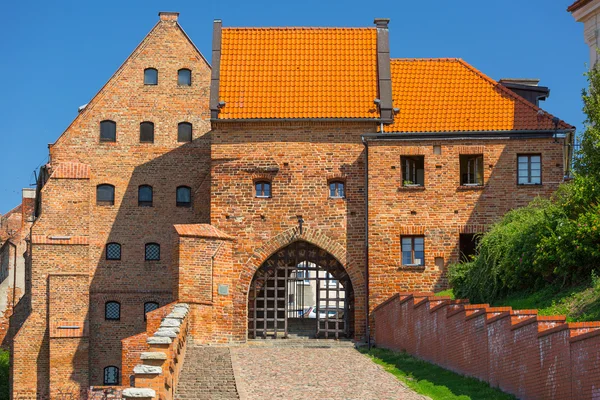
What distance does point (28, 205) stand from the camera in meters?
54.3

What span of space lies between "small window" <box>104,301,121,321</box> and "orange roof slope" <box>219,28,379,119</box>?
442 inches

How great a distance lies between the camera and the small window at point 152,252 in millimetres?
43656

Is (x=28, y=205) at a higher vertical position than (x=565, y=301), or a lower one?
higher

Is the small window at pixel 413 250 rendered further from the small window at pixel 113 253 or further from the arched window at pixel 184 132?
the small window at pixel 113 253

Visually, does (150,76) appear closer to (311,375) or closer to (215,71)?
(215,71)

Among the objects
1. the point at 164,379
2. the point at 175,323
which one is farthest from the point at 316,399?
the point at 175,323

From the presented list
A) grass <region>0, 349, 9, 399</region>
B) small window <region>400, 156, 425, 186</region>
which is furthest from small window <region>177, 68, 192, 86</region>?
grass <region>0, 349, 9, 399</region>

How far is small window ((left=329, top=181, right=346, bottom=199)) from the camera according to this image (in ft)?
115

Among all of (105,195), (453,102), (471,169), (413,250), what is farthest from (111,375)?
(453,102)

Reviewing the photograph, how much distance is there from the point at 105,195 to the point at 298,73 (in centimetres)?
1064

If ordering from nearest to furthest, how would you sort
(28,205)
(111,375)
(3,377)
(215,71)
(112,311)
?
(215,71), (111,375), (112,311), (3,377), (28,205)

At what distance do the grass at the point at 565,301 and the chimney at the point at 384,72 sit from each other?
1037 cm

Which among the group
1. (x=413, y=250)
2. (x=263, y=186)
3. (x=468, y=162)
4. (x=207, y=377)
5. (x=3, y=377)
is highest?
(x=468, y=162)

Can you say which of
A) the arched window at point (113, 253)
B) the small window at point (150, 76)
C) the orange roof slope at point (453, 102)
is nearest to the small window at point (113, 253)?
the arched window at point (113, 253)
